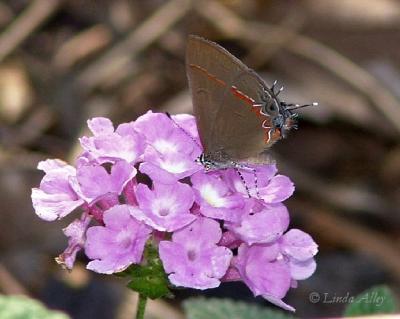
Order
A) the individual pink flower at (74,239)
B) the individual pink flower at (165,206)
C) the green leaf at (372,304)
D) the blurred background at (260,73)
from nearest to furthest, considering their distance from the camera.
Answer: the individual pink flower at (165,206) → the individual pink flower at (74,239) → the green leaf at (372,304) → the blurred background at (260,73)

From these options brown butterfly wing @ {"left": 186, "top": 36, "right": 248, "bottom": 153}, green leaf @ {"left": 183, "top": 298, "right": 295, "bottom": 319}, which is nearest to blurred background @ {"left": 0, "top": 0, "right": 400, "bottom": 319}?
green leaf @ {"left": 183, "top": 298, "right": 295, "bottom": 319}

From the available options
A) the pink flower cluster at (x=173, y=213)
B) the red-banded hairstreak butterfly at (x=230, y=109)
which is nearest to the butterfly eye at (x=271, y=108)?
the red-banded hairstreak butterfly at (x=230, y=109)

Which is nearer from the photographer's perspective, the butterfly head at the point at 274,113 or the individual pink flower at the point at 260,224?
the individual pink flower at the point at 260,224

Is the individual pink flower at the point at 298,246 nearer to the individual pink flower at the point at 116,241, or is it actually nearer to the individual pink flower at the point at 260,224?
the individual pink flower at the point at 260,224

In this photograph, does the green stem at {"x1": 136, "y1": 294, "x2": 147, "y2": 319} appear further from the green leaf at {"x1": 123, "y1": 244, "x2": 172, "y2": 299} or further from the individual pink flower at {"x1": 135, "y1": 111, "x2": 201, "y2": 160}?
the individual pink flower at {"x1": 135, "y1": 111, "x2": 201, "y2": 160}

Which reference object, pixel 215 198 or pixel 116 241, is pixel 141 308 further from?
pixel 215 198

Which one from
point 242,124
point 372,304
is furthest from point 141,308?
point 372,304
